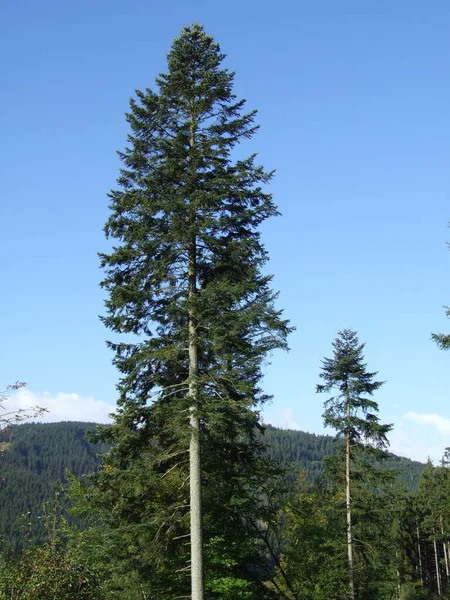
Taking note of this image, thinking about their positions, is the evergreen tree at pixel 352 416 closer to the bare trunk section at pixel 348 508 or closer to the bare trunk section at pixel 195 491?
the bare trunk section at pixel 348 508

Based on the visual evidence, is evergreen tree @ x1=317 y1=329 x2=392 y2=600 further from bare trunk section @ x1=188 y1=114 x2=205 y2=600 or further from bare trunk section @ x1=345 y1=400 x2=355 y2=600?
bare trunk section @ x1=188 y1=114 x2=205 y2=600

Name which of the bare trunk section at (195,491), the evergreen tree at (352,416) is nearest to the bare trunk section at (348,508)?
the evergreen tree at (352,416)

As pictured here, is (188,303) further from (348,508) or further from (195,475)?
(348,508)

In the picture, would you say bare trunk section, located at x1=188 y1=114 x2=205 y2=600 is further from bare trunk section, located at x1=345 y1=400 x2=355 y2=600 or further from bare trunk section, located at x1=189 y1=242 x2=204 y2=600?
bare trunk section, located at x1=345 y1=400 x2=355 y2=600

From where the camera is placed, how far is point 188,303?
47.5 ft

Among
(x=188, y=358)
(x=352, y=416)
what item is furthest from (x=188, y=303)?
(x=352, y=416)

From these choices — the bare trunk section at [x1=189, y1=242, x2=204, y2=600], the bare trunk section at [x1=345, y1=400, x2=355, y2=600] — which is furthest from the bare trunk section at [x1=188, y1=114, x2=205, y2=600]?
the bare trunk section at [x1=345, y1=400, x2=355, y2=600]

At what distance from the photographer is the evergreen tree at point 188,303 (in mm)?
14672

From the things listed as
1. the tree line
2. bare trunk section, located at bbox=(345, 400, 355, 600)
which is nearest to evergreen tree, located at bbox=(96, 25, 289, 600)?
the tree line

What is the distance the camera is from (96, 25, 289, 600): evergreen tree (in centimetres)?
1467

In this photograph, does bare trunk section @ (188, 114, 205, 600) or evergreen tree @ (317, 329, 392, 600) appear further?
evergreen tree @ (317, 329, 392, 600)

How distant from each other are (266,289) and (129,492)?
271 inches

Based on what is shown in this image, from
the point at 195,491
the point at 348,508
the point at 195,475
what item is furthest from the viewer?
the point at 348,508

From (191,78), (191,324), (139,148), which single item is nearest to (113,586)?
(191,324)
